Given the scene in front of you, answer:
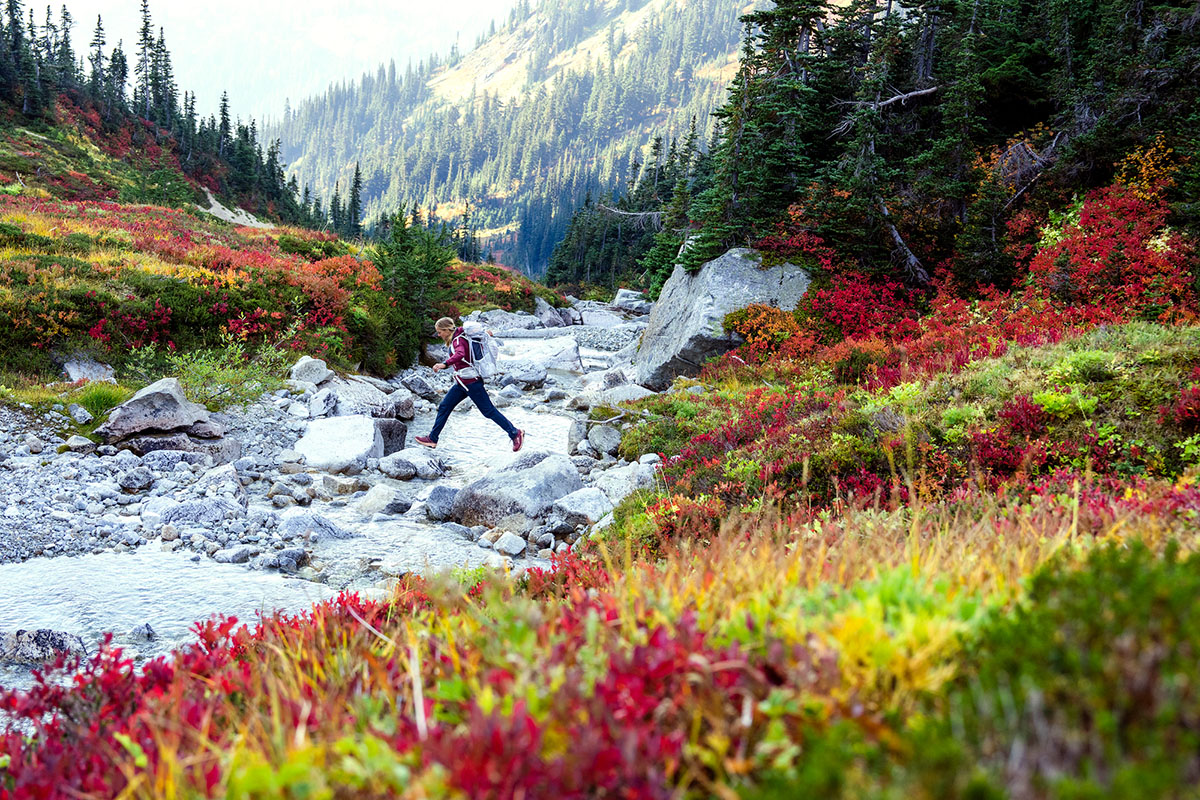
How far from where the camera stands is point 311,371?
13.3 m

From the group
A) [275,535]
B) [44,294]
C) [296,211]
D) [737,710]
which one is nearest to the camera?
[737,710]

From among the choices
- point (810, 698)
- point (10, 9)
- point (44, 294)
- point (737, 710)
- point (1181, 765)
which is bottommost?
point (737, 710)

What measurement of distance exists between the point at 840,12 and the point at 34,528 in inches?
958

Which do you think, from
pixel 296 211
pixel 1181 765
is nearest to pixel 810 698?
pixel 1181 765

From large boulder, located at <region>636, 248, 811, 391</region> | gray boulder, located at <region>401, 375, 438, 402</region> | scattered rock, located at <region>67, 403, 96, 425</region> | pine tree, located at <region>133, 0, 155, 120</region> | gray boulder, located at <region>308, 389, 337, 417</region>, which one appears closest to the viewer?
scattered rock, located at <region>67, 403, 96, 425</region>

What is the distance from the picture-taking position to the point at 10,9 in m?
65.9

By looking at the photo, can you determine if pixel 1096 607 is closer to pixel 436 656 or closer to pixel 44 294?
pixel 436 656

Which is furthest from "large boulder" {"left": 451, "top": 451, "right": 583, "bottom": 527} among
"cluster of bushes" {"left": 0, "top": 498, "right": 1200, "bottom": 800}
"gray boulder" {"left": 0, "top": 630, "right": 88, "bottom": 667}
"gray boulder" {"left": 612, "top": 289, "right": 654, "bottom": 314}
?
"gray boulder" {"left": 612, "top": 289, "right": 654, "bottom": 314}

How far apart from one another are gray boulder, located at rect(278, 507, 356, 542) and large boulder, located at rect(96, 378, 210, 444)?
10.5ft

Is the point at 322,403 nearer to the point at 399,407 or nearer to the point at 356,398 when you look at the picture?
the point at 356,398

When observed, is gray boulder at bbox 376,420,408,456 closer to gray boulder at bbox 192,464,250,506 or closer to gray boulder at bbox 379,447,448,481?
gray boulder at bbox 379,447,448,481

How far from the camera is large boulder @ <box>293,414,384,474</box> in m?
9.68

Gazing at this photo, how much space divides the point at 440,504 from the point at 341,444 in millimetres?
2971

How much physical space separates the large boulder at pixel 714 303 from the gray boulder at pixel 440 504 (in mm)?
9440
